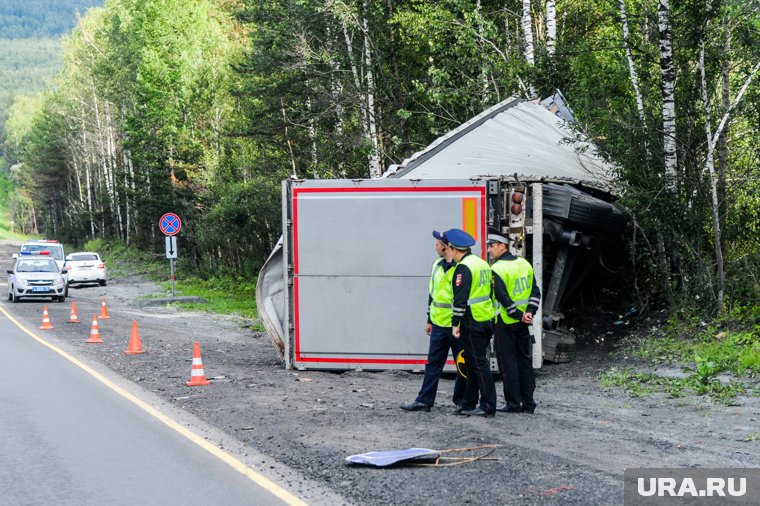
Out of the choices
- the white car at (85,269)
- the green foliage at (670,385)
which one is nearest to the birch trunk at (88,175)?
the white car at (85,269)

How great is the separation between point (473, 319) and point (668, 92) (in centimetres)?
704

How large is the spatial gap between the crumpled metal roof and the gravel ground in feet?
9.07

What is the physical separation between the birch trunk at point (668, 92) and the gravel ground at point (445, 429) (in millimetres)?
2601

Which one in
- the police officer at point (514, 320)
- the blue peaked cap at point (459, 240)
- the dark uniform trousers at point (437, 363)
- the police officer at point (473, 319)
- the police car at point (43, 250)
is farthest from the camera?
the police car at point (43, 250)

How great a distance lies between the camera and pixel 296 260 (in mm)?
14141

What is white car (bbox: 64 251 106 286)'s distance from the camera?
4262 cm

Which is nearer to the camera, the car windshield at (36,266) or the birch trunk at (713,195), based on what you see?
the birch trunk at (713,195)

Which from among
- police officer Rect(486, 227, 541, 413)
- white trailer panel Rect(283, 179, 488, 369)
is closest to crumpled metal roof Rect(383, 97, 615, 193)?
white trailer panel Rect(283, 179, 488, 369)

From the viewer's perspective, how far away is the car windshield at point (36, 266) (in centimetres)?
3400

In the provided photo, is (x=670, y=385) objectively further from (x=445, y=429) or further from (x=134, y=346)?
(x=134, y=346)

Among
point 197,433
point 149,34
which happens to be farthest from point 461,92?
point 149,34

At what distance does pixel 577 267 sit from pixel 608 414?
6.69 meters

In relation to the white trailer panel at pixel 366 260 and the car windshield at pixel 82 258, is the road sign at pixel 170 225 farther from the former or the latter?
the white trailer panel at pixel 366 260

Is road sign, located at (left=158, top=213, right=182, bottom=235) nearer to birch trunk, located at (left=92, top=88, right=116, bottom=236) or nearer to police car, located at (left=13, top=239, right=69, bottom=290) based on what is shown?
police car, located at (left=13, top=239, right=69, bottom=290)
